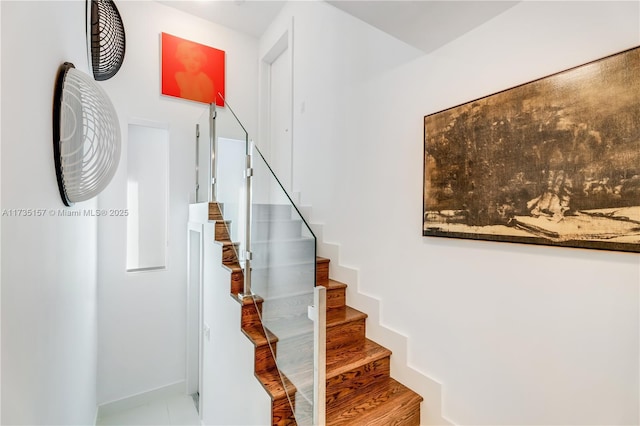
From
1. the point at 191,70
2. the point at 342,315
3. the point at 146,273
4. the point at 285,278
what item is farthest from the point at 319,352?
the point at 191,70

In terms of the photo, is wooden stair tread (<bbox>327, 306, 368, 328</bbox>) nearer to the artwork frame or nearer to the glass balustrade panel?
the glass balustrade panel

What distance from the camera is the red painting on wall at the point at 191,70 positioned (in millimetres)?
3531

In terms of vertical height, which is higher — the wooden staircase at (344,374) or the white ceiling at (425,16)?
the white ceiling at (425,16)

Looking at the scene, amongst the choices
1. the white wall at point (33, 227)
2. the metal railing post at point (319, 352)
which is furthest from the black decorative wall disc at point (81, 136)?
the metal railing post at point (319, 352)

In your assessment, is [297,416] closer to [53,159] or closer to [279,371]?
[279,371]

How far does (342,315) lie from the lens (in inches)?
87.4

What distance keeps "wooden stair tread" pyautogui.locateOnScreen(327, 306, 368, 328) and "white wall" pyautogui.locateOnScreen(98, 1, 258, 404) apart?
7.03 ft

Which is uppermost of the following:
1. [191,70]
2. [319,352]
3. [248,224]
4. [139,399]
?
[191,70]

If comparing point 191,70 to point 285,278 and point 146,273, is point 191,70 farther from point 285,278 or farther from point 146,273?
point 285,278

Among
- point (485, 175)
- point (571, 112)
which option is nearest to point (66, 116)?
point (485, 175)

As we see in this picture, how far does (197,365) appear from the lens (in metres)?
3.53

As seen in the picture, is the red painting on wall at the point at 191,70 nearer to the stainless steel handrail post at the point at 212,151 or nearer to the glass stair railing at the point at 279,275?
the stainless steel handrail post at the point at 212,151

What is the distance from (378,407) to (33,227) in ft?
6.30

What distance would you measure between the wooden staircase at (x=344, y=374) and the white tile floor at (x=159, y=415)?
1982 millimetres
